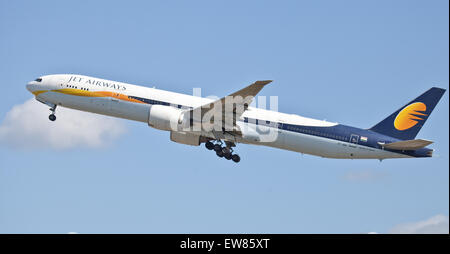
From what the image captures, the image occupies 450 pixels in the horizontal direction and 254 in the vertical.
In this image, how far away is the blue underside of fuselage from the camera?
1892 inches

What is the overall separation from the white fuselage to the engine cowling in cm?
120

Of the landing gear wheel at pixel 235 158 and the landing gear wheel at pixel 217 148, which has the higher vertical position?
the landing gear wheel at pixel 217 148

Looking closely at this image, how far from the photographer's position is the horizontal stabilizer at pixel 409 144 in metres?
46.6

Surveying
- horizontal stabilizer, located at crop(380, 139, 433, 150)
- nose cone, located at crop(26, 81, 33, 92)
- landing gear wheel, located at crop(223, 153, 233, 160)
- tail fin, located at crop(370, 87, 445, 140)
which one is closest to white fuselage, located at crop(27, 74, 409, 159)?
horizontal stabilizer, located at crop(380, 139, 433, 150)

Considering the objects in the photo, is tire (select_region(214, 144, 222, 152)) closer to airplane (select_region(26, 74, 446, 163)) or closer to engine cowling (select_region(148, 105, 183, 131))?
airplane (select_region(26, 74, 446, 163))

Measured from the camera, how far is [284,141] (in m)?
48.0

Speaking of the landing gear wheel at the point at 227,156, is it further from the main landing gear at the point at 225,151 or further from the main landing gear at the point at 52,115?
the main landing gear at the point at 52,115

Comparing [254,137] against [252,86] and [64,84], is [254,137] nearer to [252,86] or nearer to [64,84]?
[252,86]

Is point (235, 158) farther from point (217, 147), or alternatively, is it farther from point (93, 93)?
point (93, 93)

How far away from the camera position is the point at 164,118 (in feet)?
153

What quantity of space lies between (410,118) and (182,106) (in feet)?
58.9

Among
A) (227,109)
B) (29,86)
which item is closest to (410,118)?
(227,109)

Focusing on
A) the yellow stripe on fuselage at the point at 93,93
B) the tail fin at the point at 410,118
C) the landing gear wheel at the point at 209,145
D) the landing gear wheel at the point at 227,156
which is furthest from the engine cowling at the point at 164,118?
the tail fin at the point at 410,118
